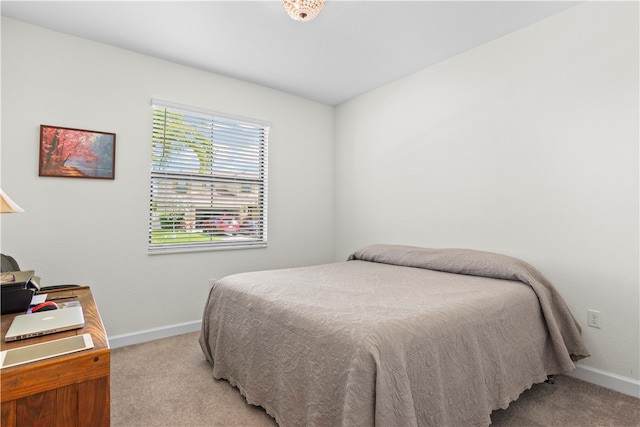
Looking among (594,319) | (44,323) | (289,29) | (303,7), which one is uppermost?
(289,29)

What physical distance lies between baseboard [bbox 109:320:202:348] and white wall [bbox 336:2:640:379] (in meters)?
2.13

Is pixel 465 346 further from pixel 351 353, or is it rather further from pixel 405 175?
pixel 405 175

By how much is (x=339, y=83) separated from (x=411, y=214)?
1.54 meters

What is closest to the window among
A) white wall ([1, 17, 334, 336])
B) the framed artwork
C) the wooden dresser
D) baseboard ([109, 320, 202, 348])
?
white wall ([1, 17, 334, 336])

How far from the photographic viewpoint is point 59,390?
3.09 feet

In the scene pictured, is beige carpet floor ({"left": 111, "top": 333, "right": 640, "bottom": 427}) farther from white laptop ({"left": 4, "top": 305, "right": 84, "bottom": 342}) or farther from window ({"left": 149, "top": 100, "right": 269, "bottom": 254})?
window ({"left": 149, "top": 100, "right": 269, "bottom": 254})

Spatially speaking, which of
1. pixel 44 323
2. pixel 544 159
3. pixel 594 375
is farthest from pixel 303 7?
pixel 594 375

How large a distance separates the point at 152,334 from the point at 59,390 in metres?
2.06

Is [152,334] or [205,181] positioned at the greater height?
[205,181]

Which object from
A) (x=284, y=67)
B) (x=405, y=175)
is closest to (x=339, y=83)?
(x=284, y=67)

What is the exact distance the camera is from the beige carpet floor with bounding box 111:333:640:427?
1701mm

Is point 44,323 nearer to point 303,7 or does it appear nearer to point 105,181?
point 105,181

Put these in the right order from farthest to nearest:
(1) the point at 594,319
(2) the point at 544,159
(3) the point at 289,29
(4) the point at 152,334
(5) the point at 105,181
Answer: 1. (4) the point at 152,334
2. (5) the point at 105,181
3. (3) the point at 289,29
4. (2) the point at 544,159
5. (1) the point at 594,319

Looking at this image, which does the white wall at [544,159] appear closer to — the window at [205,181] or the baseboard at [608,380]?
the baseboard at [608,380]
